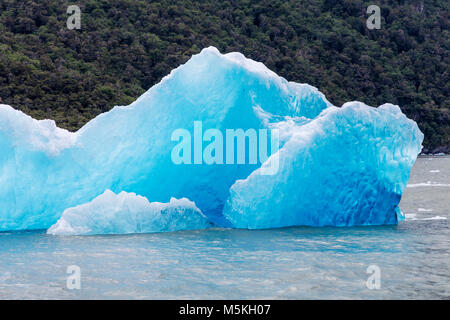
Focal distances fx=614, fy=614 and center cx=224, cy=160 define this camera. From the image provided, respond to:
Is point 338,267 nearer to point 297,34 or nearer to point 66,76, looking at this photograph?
point 66,76

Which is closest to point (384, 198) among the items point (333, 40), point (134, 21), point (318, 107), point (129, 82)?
point (318, 107)

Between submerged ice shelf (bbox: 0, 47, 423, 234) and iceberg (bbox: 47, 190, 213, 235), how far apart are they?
0.02 meters

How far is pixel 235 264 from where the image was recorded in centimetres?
759

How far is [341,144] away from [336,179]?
58 cm

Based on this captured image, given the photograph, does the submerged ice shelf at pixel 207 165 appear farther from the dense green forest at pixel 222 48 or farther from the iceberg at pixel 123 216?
the dense green forest at pixel 222 48

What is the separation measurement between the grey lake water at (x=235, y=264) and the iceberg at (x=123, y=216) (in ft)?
0.90

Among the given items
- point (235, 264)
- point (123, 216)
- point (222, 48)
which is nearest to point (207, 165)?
point (123, 216)

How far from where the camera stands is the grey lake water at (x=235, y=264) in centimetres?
637

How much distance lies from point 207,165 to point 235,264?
128 inches

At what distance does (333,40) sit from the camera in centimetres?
4975

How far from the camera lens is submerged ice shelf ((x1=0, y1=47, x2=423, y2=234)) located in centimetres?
991

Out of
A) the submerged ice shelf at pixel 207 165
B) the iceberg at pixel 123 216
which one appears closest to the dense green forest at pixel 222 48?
the submerged ice shelf at pixel 207 165

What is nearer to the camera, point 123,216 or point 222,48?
point 123,216

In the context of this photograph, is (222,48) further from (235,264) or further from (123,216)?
(235,264)
